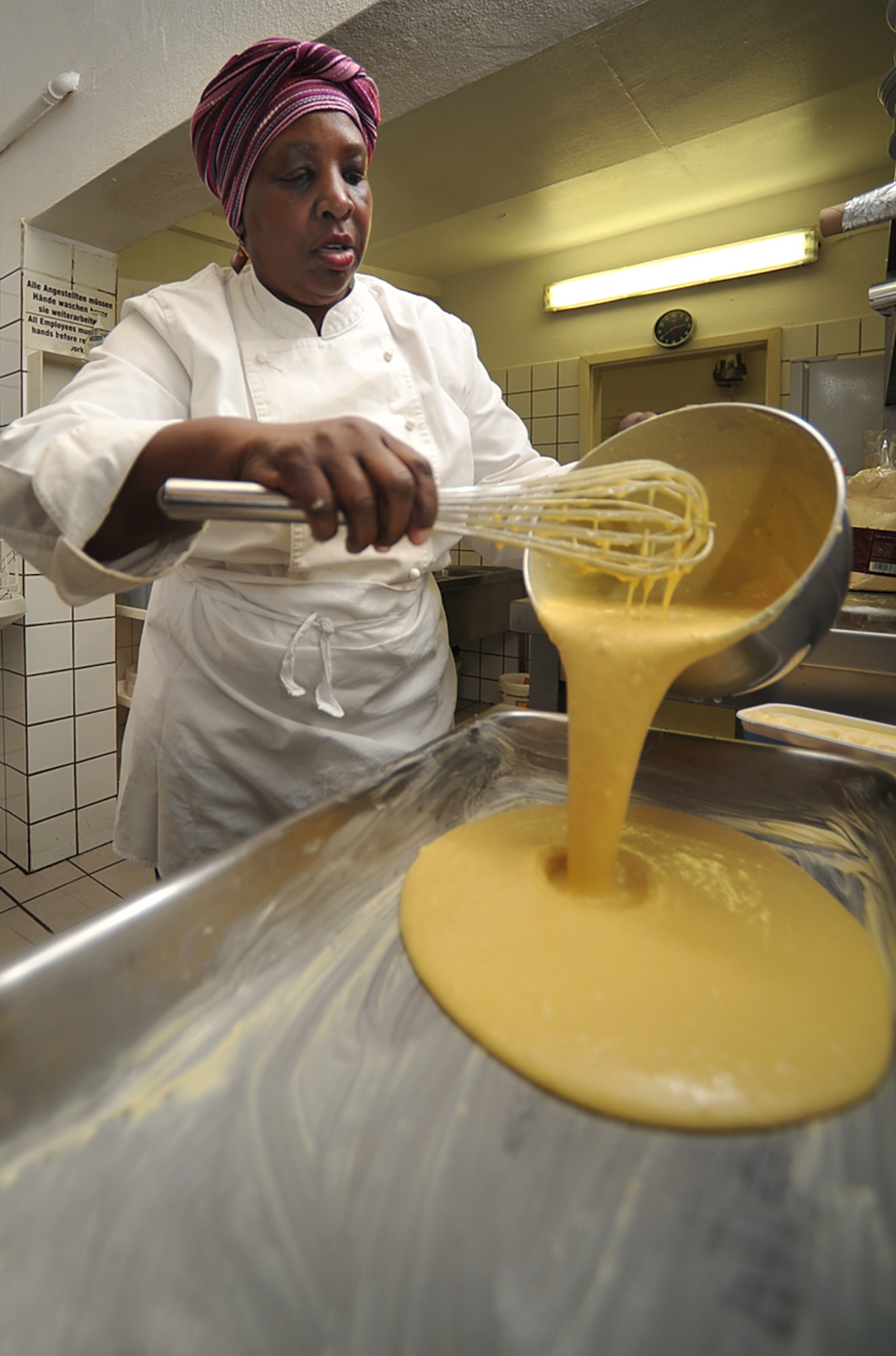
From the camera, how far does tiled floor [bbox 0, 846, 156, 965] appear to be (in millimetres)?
2039

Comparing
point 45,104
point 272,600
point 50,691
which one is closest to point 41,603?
point 50,691

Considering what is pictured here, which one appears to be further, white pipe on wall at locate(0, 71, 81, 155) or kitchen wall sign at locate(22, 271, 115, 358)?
kitchen wall sign at locate(22, 271, 115, 358)

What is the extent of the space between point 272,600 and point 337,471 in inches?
17.2

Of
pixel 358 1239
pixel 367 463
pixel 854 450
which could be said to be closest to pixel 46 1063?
pixel 358 1239

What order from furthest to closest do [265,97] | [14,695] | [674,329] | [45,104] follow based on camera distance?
[674,329], [14,695], [45,104], [265,97]

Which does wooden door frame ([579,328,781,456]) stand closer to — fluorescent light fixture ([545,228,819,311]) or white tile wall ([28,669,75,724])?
fluorescent light fixture ([545,228,819,311])

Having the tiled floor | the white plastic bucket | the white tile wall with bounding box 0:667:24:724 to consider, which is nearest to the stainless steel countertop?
the tiled floor

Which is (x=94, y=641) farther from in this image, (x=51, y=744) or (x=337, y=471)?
(x=337, y=471)

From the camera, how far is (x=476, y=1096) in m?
0.46

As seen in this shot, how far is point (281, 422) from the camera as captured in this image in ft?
2.67

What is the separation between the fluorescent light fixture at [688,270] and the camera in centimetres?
282

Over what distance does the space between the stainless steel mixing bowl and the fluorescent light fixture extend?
8.68ft

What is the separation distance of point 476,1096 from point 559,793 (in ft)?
1.52

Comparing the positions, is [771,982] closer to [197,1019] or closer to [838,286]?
[197,1019]
